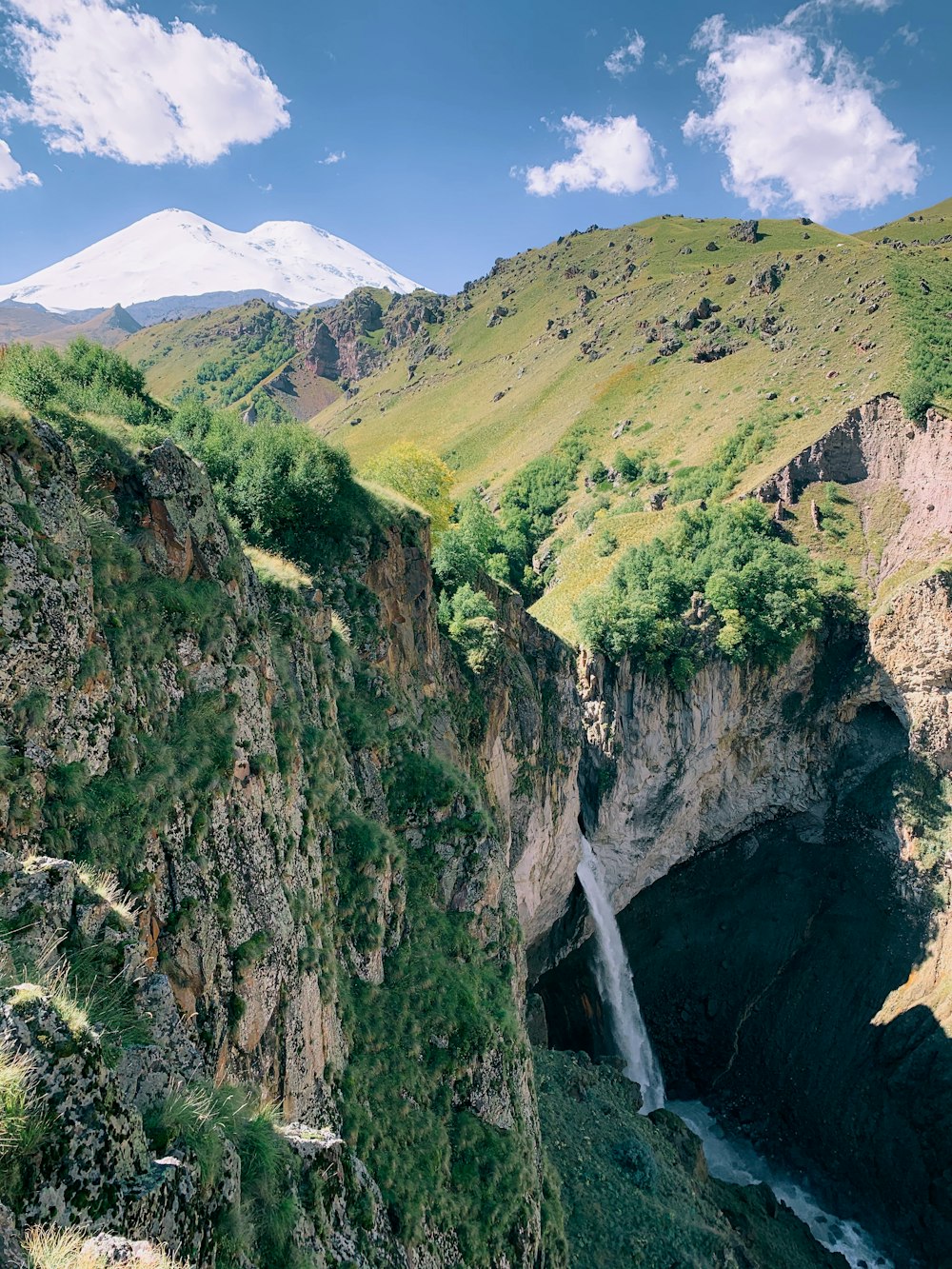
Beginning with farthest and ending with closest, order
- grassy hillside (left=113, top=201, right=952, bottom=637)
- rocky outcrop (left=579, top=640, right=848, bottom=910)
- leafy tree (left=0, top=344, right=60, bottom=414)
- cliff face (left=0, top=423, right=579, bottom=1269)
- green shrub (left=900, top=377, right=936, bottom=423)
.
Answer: grassy hillside (left=113, top=201, right=952, bottom=637), green shrub (left=900, top=377, right=936, bottom=423), rocky outcrop (left=579, top=640, right=848, bottom=910), leafy tree (left=0, top=344, right=60, bottom=414), cliff face (left=0, top=423, right=579, bottom=1269)

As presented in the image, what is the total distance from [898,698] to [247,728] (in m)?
42.4

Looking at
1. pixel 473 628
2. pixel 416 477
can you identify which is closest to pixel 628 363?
pixel 416 477

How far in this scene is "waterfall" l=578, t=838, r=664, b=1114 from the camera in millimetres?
39281

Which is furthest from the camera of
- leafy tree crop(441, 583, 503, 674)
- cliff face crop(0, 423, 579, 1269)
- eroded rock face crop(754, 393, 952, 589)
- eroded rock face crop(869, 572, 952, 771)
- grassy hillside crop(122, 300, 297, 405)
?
grassy hillside crop(122, 300, 297, 405)

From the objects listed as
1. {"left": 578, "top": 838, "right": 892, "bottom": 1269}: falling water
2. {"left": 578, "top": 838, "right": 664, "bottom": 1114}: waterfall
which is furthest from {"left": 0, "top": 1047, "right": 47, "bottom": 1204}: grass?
{"left": 578, "top": 838, "right": 664, "bottom": 1114}: waterfall

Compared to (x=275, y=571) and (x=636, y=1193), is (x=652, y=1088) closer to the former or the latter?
(x=636, y=1193)

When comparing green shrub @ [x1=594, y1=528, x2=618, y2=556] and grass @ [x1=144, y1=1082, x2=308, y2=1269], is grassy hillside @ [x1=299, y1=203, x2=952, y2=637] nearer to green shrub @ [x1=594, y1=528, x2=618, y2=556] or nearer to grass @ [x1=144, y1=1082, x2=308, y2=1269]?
green shrub @ [x1=594, y1=528, x2=618, y2=556]

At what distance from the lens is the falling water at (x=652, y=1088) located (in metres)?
33.9

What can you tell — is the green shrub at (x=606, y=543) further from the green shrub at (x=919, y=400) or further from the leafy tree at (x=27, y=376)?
the leafy tree at (x=27, y=376)

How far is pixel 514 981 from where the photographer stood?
70.3ft

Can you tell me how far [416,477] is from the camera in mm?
44312

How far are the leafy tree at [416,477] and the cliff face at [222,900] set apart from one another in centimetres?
2192

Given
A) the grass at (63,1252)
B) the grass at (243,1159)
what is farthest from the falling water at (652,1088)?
the grass at (63,1252)

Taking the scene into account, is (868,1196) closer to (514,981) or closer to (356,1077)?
(514,981)
